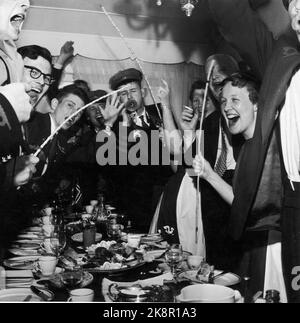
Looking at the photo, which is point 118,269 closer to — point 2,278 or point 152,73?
point 2,278

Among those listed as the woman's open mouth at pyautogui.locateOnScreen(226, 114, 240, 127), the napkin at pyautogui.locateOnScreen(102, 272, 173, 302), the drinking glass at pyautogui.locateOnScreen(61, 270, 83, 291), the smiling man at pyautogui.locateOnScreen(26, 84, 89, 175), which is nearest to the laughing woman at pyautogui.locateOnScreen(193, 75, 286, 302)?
the woman's open mouth at pyautogui.locateOnScreen(226, 114, 240, 127)

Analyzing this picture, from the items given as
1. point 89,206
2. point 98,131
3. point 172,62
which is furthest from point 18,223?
point 172,62

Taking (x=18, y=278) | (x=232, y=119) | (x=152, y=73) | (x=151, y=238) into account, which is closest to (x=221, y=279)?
(x=151, y=238)

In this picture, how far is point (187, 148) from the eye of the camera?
251cm

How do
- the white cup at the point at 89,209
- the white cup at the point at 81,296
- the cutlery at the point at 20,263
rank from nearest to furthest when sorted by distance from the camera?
the white cup at the point at 81,296 → the cutlery at the point at 20,263 → the white cup at the point at 89,209

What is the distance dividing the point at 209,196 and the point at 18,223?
1.12 m

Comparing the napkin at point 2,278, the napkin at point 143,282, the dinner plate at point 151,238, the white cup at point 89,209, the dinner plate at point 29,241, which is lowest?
the napkin at point 2,278

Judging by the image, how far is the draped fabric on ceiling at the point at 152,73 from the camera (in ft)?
8.12

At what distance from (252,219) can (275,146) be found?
1.35ft

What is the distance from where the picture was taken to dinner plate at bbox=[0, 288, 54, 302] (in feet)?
4.66

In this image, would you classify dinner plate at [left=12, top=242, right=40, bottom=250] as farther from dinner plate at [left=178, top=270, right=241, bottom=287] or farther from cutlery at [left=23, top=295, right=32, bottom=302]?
dinner plate at [left=178, top=270, right=241, bottom=287]

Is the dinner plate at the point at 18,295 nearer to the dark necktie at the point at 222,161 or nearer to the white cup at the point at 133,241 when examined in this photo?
the white cup at the point at 133,241

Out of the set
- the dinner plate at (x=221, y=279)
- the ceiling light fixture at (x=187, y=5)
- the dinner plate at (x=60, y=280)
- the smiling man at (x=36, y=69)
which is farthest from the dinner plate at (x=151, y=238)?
the ceiling light fixture at (x=187, y=5)

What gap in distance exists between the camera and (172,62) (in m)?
2.51
